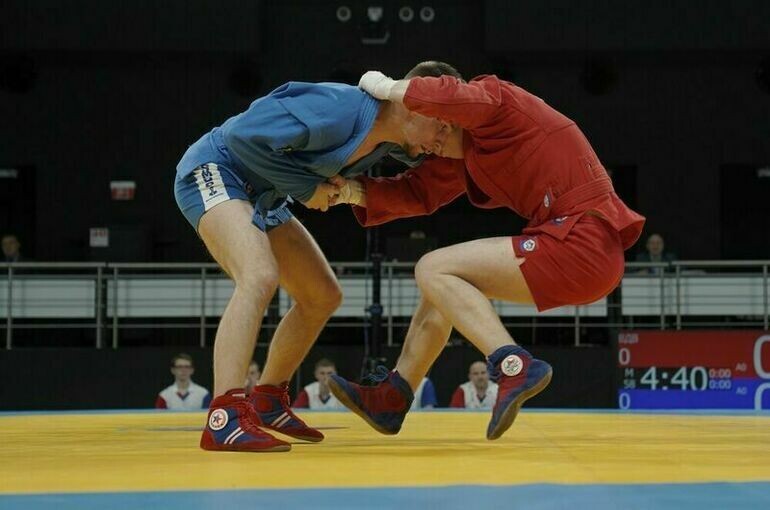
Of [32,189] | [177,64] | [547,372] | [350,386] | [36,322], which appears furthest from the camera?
[32,189]

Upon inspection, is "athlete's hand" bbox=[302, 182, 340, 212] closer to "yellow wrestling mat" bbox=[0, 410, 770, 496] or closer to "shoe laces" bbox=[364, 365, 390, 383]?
"shoe laces" bbox=[364, 365, 390, 383]

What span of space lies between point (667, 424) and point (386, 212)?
1.53m

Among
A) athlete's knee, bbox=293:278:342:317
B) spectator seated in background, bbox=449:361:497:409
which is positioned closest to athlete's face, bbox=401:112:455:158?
athlete's knee, bbox=293:278:342:317

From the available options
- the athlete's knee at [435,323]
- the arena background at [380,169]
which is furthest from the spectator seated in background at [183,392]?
the athlete's knee at [435,323]

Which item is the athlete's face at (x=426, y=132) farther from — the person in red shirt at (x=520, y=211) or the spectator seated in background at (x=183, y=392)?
the spectator seated in background at (x=183, y=392)

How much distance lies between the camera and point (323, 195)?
3.69 meters

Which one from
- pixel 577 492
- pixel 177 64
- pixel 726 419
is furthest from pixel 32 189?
pixel 577 492

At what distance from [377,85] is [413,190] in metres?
0.49

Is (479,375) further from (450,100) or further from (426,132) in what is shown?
(450,100)

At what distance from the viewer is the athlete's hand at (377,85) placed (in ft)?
11.0

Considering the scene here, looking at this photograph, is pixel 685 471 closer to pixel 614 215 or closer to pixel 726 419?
pixel 614 215

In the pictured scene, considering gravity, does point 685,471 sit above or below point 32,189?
below

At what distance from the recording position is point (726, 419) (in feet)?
15.9

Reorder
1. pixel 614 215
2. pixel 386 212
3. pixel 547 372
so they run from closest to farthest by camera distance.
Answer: pixel 547 372, pixel 614 215, pixel 386 212
